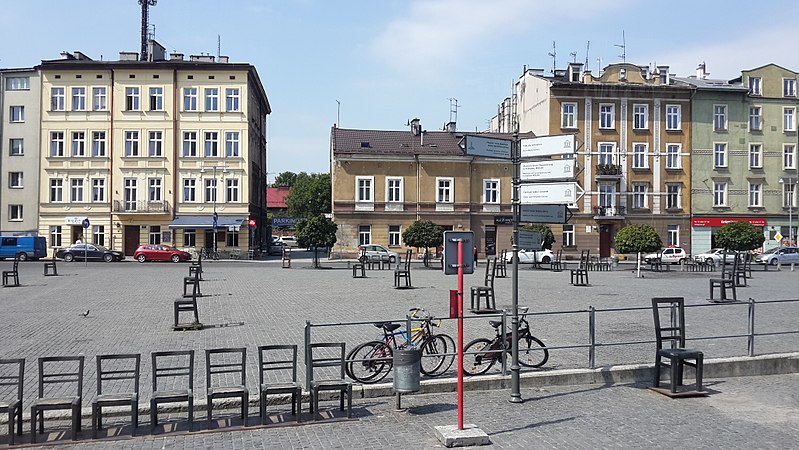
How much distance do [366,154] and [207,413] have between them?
44.4 meters

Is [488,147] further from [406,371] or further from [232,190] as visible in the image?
[232,190]

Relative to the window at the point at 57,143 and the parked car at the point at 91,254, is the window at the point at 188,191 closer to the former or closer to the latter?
the parked car at the point at 91,254

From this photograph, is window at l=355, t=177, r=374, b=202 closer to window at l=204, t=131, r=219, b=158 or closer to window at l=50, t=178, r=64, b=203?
window at l=204, t=131, r=219, b=158

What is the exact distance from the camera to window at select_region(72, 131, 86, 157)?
50188 millimetres

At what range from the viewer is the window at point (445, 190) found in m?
52.6

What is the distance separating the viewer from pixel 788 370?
10812 mm

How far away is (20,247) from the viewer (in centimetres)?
4619

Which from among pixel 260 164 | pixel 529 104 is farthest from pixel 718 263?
pixel 260 164

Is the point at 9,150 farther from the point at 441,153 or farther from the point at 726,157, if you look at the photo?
the point at 726,157

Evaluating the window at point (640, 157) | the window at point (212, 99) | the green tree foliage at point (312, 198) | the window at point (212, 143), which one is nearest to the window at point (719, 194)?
the window at point (640, 157)

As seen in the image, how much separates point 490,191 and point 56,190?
1320 inches

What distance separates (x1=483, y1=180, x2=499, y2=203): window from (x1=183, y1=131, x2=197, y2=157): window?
2293cm

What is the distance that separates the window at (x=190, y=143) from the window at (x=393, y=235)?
52.9ft

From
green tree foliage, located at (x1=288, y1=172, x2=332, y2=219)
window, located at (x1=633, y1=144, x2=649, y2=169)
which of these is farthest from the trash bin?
green tree foliage, located at (x1=288, y1=172, x2=332, y2=219)
